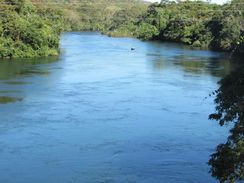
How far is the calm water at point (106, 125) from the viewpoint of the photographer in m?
14.8

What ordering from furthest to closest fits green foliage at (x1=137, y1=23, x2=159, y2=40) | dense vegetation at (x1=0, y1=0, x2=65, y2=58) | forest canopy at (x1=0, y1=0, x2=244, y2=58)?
green foliage at (x1=137, y1=23, x2=159, y2=40)
forest canopy at (x1=0, y1=0, x2=244, y2=58)
dense vegetation at (x1=0, y1=0, x2=65, y2=58)

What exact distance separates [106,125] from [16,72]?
48.5 ft

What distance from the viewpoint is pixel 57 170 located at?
1480 centimetres

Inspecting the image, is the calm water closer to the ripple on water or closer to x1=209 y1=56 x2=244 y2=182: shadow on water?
the ripple on water

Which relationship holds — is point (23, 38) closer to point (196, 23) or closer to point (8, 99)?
point (8, 99)

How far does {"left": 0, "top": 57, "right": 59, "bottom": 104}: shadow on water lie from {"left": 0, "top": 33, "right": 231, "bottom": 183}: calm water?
58 millimetres

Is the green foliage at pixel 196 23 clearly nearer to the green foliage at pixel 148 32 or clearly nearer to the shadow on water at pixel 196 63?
the green foliage at pixel 148 32

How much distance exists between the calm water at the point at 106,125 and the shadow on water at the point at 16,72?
0.06 meters

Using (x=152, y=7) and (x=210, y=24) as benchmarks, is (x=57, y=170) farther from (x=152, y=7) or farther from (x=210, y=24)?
(x=152, y=7)

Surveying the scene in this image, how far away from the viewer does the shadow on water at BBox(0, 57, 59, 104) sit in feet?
80.9

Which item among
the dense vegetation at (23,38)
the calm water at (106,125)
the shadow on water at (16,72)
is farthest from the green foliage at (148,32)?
the calm water at (106,125)

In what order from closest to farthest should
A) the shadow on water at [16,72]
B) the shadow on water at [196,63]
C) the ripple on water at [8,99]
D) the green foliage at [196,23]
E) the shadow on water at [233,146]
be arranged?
the shadow on water at [233,146], the ripple on water at [8,99], the shadow on water at [16,72], the shadow on water at [196,63], the green foliage at [196,23]

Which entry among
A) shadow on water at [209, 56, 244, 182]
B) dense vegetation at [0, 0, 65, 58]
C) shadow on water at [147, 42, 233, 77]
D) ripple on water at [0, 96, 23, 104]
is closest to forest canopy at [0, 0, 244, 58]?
dense vegetation at [0, 0, 65, 58]

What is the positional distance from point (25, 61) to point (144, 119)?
21422 millimetres
